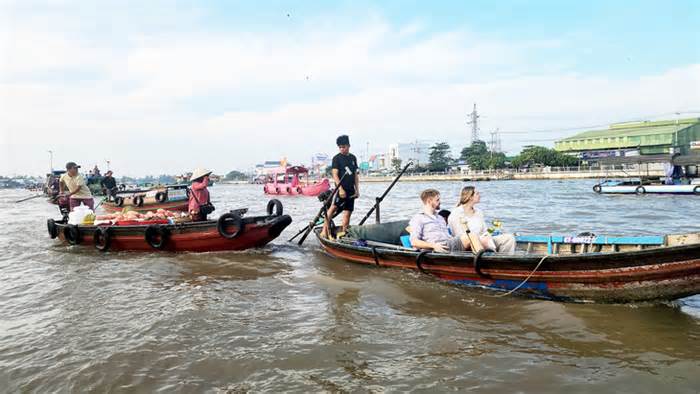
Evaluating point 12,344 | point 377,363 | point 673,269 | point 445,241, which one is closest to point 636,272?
point 673,269

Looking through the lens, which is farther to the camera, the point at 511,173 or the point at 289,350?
the point at 511,173

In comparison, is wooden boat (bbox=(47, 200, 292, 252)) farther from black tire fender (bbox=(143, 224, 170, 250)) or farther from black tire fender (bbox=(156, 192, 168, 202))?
black tire fender (bbox=(156, 192, 168, 202))

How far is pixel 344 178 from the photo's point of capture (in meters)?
8.56

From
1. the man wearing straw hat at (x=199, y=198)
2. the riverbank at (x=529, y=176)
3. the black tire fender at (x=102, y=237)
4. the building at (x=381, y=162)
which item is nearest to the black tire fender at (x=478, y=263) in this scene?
the man wearing straw hat at (x=199, y=198)

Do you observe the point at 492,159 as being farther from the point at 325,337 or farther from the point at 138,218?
the point at 325,337

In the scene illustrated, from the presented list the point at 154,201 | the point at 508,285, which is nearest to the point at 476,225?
the point at 508,285

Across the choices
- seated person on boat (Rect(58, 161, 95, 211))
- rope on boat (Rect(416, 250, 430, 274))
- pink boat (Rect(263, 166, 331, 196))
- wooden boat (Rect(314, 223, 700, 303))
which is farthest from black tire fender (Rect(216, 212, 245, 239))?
pink boat (Rect(263, 166, 331, 196))

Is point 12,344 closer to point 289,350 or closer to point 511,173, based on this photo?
point 289,350

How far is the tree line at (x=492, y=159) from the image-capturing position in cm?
6869

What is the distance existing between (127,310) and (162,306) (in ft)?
1.32

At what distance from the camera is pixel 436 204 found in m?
6.22

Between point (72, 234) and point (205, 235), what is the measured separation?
145 inches

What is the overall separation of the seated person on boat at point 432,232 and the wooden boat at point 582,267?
19 cm

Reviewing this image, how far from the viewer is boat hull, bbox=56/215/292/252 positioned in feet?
29.9
